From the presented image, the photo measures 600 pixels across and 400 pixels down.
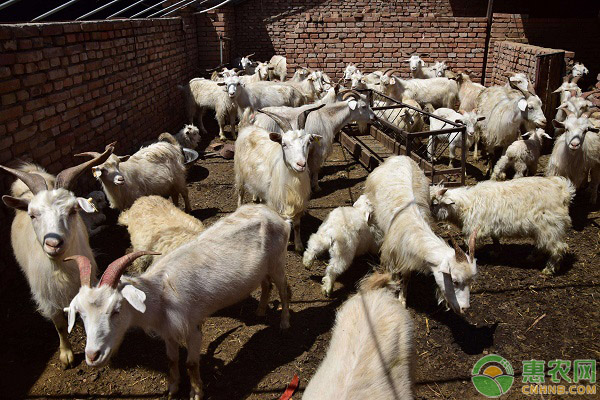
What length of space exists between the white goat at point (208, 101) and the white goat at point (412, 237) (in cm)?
575

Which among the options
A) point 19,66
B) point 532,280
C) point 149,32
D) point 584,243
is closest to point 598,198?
point 584,243

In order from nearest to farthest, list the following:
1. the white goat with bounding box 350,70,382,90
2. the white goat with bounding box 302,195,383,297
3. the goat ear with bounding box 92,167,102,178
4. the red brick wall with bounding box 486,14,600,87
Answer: the white goat with bounding box 302,195,383,297, the goat ear with bounding box 92,167,102,178, the white goat with bounding box 350,70,382,90, the red brick wall with bounding box 486,14,600,87

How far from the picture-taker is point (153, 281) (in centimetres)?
308

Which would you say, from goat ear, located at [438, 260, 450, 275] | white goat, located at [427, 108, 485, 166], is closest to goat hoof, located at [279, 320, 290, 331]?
goat ear, located at [438, 260, 450, 275]

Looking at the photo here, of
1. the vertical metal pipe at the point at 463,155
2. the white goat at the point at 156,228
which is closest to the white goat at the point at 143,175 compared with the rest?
the white goat at the point at 156,228

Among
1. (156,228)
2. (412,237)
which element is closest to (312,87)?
(156,228)

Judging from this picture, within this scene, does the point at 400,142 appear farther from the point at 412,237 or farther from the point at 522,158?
the point at 412,237

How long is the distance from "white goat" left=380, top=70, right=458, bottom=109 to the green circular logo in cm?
828

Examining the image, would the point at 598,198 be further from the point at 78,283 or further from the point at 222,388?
the point at 78,283

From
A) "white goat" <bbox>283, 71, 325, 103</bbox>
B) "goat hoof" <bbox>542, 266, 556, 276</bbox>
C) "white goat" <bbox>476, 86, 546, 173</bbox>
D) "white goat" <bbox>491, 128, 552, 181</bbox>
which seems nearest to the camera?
"goat hoof" <bbox>542, 266, 556, 276</bbox>

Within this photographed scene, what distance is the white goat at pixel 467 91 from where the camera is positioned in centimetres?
1037

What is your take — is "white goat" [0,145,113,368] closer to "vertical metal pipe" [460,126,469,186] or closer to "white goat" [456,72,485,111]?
"vertical metal pipe" [460,126,469,186]

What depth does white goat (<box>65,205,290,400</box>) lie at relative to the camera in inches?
104

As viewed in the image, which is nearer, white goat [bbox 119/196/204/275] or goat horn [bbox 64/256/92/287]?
goat horn [bbox 64/256/92/287]
